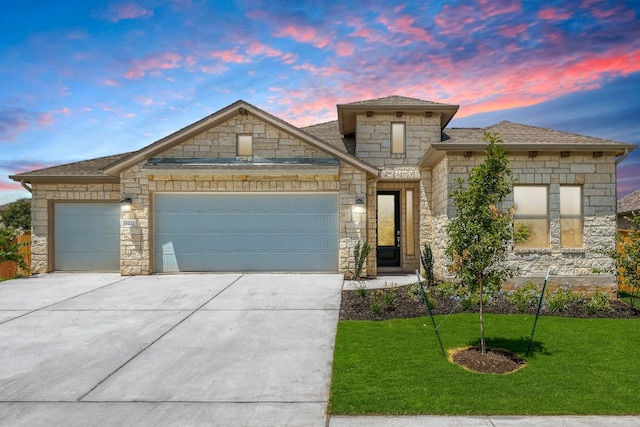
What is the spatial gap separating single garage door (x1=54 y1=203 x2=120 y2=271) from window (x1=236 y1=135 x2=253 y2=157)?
4.62 meters

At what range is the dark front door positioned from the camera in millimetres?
14688

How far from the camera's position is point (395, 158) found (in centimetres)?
1444

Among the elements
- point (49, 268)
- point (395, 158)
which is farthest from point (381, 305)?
point (49, 268)

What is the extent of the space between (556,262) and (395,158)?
5987 mm

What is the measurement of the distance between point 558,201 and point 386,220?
5465mm

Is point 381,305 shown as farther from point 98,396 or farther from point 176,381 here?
point 98,396

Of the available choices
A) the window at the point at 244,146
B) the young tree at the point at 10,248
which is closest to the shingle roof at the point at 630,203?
the window at the point at 244,146

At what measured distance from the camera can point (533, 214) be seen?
11250 millimetres

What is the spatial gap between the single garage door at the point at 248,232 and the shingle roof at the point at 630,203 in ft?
62.5

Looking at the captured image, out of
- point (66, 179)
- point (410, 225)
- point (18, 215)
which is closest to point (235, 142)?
point (66, 179)

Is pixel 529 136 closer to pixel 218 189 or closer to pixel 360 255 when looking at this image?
pixel 360 255

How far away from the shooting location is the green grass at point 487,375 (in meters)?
4.36

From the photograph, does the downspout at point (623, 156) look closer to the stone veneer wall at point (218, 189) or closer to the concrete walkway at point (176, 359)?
the stone veneer wall at point (218, 189)

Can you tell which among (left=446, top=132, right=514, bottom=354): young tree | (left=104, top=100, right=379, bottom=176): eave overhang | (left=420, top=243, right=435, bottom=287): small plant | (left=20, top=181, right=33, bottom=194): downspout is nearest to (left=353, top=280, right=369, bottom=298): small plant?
(left=420, top=243, right=435, bottom=287): small plant
